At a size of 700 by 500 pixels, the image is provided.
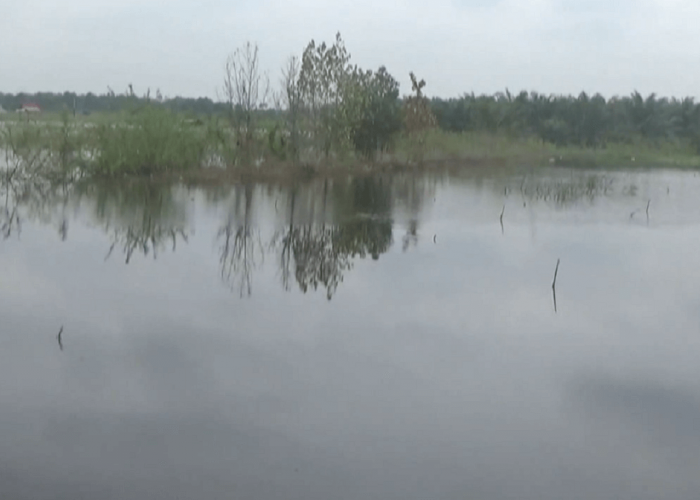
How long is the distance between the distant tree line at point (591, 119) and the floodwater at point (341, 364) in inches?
1423

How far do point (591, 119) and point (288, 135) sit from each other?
3118 cm

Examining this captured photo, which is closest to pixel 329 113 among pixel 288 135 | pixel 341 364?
pixel 288 135

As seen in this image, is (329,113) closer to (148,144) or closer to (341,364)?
(148,144)

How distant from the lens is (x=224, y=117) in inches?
965

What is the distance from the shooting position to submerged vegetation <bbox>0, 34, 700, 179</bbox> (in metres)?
19.9

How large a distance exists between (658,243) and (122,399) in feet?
34.6

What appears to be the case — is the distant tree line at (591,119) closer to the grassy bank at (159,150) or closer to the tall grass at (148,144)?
the grassy bank at (159,150)

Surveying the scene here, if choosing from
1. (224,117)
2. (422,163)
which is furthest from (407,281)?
(422,163)

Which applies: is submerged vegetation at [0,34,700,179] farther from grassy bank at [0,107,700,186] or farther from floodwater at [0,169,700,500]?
floodwater at [0,169,700,500]

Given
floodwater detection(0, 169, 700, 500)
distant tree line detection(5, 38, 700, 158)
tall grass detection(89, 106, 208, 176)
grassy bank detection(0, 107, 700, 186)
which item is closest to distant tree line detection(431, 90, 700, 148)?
distant tree line detection(5, 38, 700, 158)

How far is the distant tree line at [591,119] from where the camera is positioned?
48.8m

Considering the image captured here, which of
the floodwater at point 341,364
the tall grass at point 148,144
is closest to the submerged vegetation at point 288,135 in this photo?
the tall grass at point 148,144

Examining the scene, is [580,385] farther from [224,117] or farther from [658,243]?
[224,117]

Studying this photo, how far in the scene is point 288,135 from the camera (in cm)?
2531
